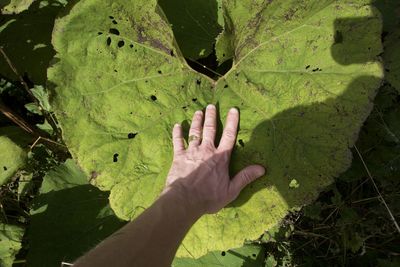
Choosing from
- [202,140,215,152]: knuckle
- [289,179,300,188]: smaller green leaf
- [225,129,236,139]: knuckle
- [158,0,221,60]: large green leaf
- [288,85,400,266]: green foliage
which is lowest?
[288,85,400,266]: green foliage

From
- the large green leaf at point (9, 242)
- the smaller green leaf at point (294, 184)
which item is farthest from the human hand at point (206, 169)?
the large green leaf at point (9, 242)

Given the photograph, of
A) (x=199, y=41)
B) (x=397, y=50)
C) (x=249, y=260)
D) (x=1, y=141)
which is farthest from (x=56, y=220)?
(x=397, y=50)

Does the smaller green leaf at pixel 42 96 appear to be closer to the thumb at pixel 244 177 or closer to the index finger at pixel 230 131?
the index finger at pixel 230 131

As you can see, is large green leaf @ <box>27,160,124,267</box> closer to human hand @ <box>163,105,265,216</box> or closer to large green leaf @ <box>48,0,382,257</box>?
large green leaf @ <box>48,0,382,257</box>

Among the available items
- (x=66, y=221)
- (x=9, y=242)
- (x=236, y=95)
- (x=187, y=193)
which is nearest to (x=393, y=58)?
(x=236, y=95)

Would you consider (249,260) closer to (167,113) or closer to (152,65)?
(167,113)

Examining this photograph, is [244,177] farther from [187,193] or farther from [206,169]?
[187,193]

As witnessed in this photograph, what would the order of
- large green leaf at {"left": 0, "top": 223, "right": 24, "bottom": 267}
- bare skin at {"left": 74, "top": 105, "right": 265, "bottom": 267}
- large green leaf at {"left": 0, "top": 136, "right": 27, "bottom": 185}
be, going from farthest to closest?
large green leaf at {"left": 0, "top": 223, "right": 24, "bottom": 267} < large green leaf at {"left": 0, "top": 136, "right": 27, "bottom": 185} < bare skin at {"left": 74, "top": 105, "right": 265, "bottom": 267}

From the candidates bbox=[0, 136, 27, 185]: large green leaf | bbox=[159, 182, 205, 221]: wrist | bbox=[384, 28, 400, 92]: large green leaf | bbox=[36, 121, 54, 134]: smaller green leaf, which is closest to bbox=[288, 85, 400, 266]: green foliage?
bbox=[384, 28, 400, 92]: large green leaf
